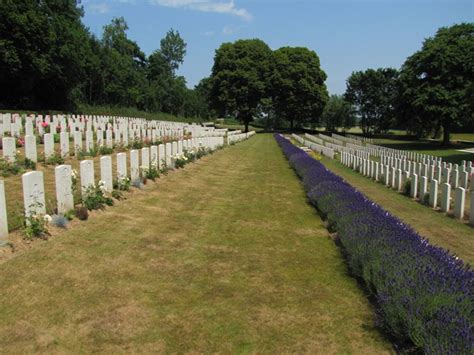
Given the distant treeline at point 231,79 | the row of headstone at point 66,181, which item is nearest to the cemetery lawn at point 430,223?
the row of headstone at point 66,181

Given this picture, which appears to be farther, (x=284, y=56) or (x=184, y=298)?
(x=284, y=56)

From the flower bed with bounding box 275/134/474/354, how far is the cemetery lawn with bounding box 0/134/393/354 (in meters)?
0.33

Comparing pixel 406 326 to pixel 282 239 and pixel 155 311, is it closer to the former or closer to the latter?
pixel 155 311

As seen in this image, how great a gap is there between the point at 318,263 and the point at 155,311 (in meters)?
2.56

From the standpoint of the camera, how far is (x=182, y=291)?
15.8 ft

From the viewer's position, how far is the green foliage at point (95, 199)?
7.39 metres

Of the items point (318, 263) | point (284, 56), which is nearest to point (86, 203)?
point (318, 263)

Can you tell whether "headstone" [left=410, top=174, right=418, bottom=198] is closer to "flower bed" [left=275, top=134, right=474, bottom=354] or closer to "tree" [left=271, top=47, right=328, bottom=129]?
"flower bed" [left=275, top=134, right=474, bottom=354]

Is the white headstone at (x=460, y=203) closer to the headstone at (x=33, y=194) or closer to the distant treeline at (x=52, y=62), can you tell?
the headstone at (x=33, y=194)

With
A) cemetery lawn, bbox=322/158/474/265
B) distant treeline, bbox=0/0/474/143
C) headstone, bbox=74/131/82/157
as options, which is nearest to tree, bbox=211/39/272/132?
distant treeline, bbox=0/0/474/143

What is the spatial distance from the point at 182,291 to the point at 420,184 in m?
9.58

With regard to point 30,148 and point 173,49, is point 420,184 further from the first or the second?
point 173,49

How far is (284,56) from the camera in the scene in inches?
2702

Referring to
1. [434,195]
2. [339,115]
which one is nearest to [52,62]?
[434,195]
